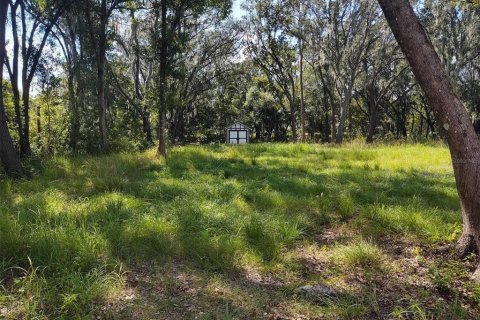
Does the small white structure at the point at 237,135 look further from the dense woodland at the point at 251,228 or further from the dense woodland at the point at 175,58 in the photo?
the dense woodland at the point at 251,228

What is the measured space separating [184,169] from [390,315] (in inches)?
249

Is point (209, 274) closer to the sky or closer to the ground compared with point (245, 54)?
closer to the ground

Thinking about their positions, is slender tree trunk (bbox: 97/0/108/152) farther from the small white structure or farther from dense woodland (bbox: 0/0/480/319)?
the small white structure

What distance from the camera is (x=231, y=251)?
11.3ft

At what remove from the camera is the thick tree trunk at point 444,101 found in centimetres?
283

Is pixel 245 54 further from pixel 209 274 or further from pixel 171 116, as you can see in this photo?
pixel 209 274

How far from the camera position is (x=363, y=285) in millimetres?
2920

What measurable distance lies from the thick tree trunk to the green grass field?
2.50 ft

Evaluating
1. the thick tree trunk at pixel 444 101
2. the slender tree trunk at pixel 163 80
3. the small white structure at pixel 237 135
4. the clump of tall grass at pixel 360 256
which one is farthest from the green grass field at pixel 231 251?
the small white structure at pixel 237 135

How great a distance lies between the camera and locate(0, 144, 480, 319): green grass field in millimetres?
2559

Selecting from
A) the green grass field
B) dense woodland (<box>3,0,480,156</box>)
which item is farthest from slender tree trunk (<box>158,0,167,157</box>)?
the green grass field

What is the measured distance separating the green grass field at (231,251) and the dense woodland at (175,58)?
7.05 meters

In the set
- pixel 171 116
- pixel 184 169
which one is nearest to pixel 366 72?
pixel 171 116

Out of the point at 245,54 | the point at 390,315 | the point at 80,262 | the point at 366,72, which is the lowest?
the point at 390,315
